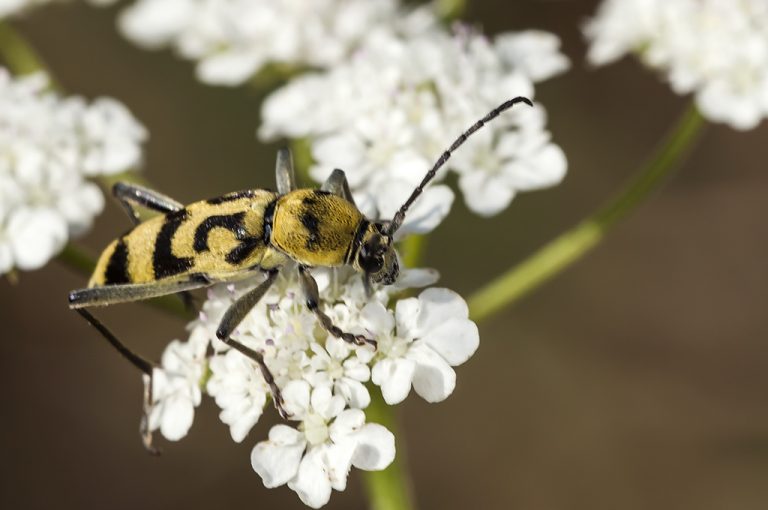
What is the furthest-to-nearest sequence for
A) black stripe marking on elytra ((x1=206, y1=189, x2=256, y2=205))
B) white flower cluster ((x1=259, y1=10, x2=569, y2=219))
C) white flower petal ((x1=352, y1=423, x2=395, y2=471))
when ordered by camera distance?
white flower cluster ((x1=259, y1=10, x2=569, y2=219)) < black stripe marking on elytra ((x1=206, y1=189, x2=256, y2=205)) < white flower petal ((x1=352, y1=423, x2=395, y2=471))

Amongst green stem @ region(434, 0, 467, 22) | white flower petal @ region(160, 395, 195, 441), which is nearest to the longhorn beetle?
white flower petal @ region(160, 395, 195, 441)

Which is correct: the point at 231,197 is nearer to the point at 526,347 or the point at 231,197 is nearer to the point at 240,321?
the point at 240,321

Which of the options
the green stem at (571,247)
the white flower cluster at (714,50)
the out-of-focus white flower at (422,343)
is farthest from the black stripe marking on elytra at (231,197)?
the white flower cluster at (714,50)

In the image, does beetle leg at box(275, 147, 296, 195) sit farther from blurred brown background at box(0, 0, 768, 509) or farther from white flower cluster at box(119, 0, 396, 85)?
blurred brown background at box(0, 0, 768, 509)

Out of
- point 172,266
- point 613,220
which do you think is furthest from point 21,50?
point 613,220

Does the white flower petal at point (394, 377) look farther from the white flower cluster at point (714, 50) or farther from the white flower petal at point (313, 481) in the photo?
the white flower cluster at point (714, 50)
